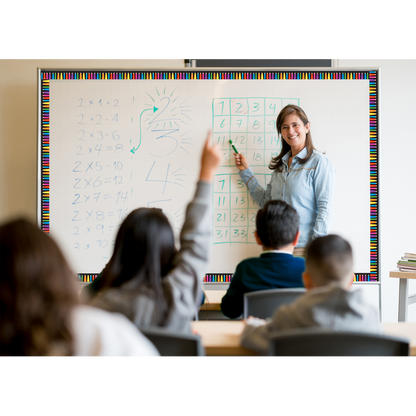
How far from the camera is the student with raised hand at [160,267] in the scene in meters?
1.10

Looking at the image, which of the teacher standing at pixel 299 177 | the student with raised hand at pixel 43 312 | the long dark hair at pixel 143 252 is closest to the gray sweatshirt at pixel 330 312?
the long dark hair at pixel 143 252

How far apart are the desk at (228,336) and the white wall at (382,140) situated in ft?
6.63

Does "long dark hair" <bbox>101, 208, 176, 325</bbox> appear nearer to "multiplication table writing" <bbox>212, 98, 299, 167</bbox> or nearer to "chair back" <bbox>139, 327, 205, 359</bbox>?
"chair back" <bbox>139, 327, 205, 359</bbox>

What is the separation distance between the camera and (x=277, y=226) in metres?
1.80

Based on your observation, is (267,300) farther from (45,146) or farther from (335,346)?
(45,146)

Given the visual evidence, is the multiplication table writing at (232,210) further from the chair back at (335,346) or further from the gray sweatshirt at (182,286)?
the chair back at (335,346)

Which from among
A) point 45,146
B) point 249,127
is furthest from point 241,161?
point 45,146

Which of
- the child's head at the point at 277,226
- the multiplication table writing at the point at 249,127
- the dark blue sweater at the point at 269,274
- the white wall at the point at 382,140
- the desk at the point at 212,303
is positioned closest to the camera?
the dark blue sweater at the point at 269,274

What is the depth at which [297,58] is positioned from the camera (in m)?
3.05

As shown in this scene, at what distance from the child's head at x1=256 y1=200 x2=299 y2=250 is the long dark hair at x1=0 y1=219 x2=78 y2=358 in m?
1.18

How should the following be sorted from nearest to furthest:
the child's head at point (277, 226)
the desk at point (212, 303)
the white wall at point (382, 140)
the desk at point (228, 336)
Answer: the desk at point (228, 336), the child's head at point (277, 226), the desk at point (212, 303), the white wall at point (382, 140)
